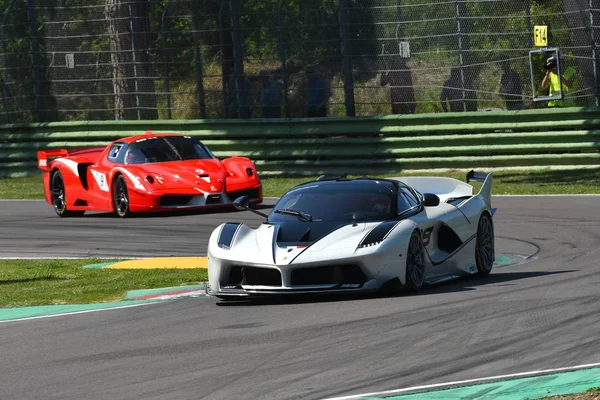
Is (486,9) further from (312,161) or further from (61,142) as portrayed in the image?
(61,142)

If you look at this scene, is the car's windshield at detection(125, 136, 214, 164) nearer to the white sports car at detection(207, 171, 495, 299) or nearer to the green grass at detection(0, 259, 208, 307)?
the green grass at detection(0, 259, 208, 307)

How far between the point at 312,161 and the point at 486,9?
184 inches

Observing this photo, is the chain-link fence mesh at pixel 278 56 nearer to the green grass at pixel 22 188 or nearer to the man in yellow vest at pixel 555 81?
the man in yellow vest at pixel 555 81

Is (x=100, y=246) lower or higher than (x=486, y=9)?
lower

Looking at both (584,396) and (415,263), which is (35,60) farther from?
(584,396)

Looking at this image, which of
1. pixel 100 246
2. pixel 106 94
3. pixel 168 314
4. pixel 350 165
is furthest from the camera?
pixel 106 94

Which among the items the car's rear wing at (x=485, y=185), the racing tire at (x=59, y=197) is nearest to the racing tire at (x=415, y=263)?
the car's rear wing at (x=485, y=185)

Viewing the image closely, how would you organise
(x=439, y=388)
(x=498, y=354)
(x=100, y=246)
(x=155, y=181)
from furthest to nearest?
(x=155, y=181), (x=100, y=246), (x=498, y=354), (x=439, y=388)

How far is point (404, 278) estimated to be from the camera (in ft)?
35.5

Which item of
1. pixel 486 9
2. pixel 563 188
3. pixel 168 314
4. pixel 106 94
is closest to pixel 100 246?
pixel 168 314

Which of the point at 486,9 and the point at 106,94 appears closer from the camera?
the point at 486,9

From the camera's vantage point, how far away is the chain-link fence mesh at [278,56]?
916 inches

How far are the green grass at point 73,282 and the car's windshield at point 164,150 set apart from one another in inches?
227

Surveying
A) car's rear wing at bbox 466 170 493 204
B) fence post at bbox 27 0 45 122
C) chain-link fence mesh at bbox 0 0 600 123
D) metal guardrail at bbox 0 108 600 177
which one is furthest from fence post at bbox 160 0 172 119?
car's rear wing at bbox 466 170 493 204
